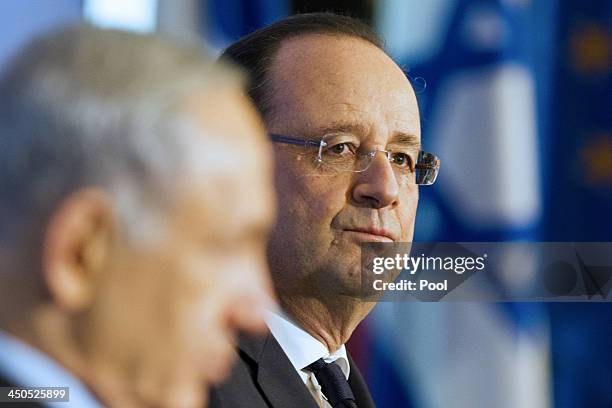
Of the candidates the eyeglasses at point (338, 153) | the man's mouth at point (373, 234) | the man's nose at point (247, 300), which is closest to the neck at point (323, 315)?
the man's mouth at point (373, 234)

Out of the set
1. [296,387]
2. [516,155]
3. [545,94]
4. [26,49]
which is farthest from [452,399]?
[26,49]

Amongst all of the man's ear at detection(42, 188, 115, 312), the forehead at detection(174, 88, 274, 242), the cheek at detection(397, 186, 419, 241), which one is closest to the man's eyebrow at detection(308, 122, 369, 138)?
the cheek at detection(397, 186, 419, 241)

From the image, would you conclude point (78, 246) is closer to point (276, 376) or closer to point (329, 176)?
point (276, 376)

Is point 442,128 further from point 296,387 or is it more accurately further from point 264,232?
point 264,232

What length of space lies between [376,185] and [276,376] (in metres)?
0.40

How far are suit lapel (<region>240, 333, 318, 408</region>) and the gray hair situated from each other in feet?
2.35

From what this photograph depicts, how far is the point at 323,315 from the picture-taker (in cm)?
155

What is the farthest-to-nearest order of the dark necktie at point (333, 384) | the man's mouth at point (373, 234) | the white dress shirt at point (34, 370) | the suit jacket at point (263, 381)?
the man's mouth at point (373, 234) → the dark necktie at point (333, 384) → the suit jacket at point (263, 381) → the white dress shirt at point (34, 370)

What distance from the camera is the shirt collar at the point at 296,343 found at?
58.0 inches

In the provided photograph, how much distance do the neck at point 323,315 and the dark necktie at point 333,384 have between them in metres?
0.07

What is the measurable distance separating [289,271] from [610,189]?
1.12 m

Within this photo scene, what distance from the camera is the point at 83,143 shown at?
2.06 feet

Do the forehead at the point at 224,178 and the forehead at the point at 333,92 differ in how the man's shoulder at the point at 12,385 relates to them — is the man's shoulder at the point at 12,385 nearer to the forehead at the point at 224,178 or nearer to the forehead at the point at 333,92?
the forehead at the point at 224,178

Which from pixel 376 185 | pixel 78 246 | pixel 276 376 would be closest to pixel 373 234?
pixel 376 185
